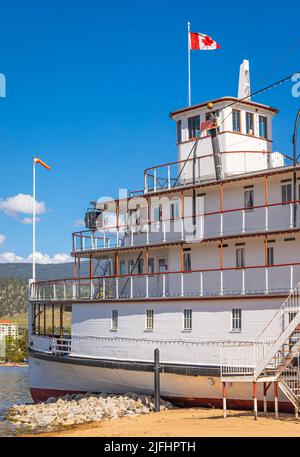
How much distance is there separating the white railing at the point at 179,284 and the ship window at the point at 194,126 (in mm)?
7386

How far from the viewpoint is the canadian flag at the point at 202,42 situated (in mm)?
38312

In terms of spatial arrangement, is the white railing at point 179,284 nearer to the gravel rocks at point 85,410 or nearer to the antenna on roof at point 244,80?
the gravel rocks at point 85,410

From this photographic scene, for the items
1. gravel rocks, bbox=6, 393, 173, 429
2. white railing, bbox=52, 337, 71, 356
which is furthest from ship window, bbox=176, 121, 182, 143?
gravel rocks, bbox=6, 393, 173, 429

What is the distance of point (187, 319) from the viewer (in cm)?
3030

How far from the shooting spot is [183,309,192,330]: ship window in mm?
30188

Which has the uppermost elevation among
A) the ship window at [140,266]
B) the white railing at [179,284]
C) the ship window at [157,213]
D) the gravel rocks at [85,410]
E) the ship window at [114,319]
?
the ship window at [157,213]

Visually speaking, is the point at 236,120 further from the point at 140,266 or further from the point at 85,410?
the point at 85,410

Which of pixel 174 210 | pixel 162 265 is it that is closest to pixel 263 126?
pixel 174 210

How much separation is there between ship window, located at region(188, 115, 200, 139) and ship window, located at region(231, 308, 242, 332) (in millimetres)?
10789

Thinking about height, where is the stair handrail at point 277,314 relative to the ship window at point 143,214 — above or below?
below

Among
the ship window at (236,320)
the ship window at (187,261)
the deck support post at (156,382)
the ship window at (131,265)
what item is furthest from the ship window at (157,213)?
the ship window at (236,320)

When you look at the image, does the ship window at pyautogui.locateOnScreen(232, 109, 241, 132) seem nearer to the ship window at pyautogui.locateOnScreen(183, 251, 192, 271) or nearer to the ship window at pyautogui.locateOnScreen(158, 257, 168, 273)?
the ship window at pyautogui.locateOnScreen(183, 251, 192, 271)

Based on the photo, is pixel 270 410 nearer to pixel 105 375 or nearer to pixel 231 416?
pixel 231 416
